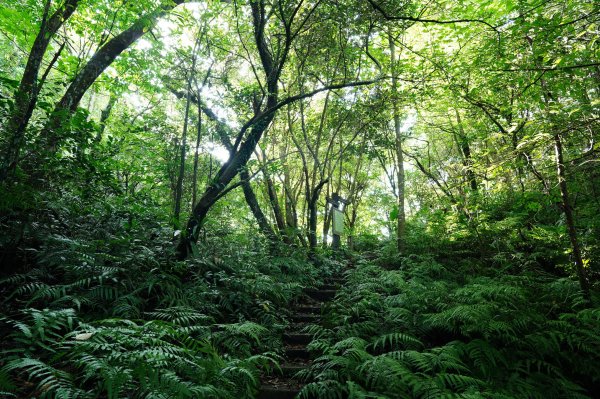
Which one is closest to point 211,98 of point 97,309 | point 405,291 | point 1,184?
point 1,184

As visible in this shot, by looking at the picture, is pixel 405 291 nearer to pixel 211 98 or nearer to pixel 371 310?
pixel 371 310

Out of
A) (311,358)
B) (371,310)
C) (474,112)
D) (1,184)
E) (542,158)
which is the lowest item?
(311,358)

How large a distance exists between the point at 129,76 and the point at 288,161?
7023 mm

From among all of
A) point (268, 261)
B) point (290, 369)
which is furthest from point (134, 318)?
point (268, 261)

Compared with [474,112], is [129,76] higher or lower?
higher

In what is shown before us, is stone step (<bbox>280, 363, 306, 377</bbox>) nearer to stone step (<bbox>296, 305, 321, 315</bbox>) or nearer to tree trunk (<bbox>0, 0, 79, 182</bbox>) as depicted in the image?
stone step (<bbox>296, 305, 321, 315</bbox>)

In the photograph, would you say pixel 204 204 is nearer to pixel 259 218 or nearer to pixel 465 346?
pixel 259 218

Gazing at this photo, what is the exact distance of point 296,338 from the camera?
543 cm

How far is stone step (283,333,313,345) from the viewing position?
5.42 metres

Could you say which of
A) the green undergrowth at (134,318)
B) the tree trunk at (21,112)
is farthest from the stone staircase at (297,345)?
the tree trunk at (21,112)

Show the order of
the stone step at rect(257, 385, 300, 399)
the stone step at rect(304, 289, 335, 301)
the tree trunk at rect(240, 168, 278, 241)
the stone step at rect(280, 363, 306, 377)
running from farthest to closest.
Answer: the tree trunk at rect(240, 168, 278, 241) → the stone step at rect(304, 289, 335, 301) → the stone step at rect(280, 363, 306, 377) → the stone step at rect(257, 385, 300, 399)

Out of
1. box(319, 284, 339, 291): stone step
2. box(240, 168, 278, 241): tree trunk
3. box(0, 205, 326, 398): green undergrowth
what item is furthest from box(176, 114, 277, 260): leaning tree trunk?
box(319, 284, 339, 291): stone step

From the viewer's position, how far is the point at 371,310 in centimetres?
555

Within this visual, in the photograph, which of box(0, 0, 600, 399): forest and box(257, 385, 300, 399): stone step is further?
box(257, 385, 300, 399): stone step
